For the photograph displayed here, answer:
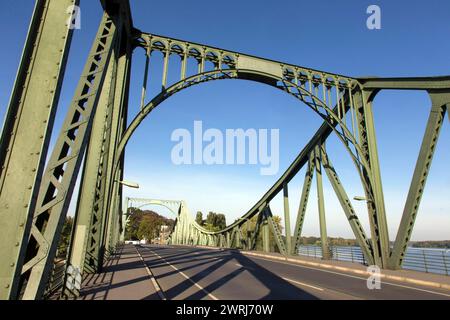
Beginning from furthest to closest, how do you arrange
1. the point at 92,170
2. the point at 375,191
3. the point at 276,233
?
the point at 276,233, the point at 375,191, the point at 92,170

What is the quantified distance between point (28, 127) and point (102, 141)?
19.9 feet

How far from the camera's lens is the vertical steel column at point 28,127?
2795 mm

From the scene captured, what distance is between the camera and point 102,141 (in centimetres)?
886

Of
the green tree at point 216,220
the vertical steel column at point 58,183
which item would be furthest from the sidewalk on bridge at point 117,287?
the green tree at point 216,220

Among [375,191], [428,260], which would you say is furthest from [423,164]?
[428,260]

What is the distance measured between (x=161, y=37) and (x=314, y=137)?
38.7 ft

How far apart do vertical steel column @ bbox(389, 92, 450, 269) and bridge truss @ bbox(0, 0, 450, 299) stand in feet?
0.14

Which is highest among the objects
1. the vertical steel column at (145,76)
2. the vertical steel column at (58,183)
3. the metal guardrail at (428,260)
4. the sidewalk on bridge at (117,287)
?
the vertical steel column at (145,76)

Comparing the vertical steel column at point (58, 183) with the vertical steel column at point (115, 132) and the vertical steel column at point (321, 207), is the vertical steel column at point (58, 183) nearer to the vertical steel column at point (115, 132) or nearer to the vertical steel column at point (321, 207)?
the vertical steel column at point (115, 132)

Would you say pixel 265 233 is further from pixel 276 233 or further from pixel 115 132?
pixel 115 132

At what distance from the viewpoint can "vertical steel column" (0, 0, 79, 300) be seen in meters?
2.79

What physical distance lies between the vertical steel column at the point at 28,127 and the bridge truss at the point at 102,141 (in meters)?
0.01

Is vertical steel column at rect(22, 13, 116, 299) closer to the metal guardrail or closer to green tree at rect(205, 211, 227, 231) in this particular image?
the metal guardrail
